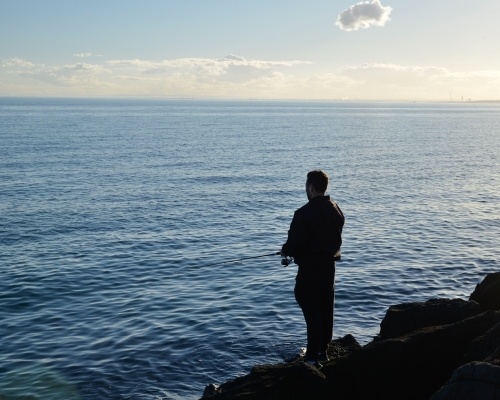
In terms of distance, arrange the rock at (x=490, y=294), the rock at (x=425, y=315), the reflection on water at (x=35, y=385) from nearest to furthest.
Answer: the rock at (x=425, y=315), the reflection on water at (x=35, y=385), the rock at (x=490, y=294)

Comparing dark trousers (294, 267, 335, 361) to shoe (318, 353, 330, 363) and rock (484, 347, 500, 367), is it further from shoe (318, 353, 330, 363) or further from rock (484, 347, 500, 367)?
rock (484, 347, 500, 367)

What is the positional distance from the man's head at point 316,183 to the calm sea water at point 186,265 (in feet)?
15.4

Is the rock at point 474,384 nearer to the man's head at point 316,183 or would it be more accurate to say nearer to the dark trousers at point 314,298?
the dark trousers at point 314,298

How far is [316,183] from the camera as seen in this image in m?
8.71

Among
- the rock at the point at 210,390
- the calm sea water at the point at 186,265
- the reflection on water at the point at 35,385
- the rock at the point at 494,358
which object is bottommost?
the reflection on water at the point at 35,385

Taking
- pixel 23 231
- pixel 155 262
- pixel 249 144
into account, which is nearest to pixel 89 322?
pixel 155 262

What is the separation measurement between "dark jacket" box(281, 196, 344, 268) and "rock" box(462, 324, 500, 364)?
7.24ft

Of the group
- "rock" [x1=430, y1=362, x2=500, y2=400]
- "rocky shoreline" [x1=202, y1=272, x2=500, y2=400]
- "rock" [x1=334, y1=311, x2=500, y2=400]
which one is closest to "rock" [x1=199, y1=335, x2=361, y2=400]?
"rocky shoreline" [x1=202, y1=272, x2=500, y2=400]

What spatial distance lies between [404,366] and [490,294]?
4.59 m

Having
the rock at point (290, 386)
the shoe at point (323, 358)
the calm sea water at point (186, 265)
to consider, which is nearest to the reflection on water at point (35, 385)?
the calm sea water at point (186, 265)

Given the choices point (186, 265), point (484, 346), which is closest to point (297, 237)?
point (484, 346)

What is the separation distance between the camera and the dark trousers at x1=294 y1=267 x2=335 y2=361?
8789 mm

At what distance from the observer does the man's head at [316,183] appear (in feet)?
28.6

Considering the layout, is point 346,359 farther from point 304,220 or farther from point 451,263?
point 451,263
